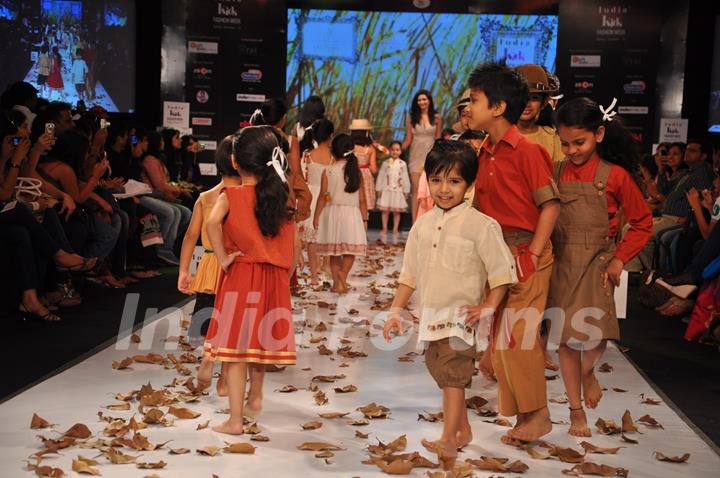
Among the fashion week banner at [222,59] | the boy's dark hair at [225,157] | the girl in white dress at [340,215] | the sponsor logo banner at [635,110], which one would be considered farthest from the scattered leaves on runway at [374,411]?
the sponsor logo banner at [635,110]

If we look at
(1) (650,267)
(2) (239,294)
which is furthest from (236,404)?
(1) (650,267)

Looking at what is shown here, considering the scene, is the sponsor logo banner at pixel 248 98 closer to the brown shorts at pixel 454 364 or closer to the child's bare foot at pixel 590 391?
the child's bare foot at pixel 590 391

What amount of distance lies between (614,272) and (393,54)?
11.9 m

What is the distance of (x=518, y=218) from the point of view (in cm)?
378

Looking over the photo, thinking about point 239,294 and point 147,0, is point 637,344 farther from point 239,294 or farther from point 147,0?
point 147,0

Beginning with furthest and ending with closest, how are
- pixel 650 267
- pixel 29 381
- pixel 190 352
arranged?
pixel 650 267 < pixel 190 352 < pixel 29 381

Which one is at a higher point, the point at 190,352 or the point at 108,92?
the point at 108,92

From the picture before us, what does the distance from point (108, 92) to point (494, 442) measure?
36.9 ft

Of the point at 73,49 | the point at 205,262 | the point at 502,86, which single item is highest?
the point at 73,49

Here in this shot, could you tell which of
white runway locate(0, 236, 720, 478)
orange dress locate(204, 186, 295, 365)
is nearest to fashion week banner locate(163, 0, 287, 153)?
white runway locate(0, 236, 720, 478)

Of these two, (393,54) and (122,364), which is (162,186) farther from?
(393,54)

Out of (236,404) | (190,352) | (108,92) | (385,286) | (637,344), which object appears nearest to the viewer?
(236,404)

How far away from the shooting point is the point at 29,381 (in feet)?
15.4

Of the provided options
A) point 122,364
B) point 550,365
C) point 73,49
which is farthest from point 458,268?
point 73,49
